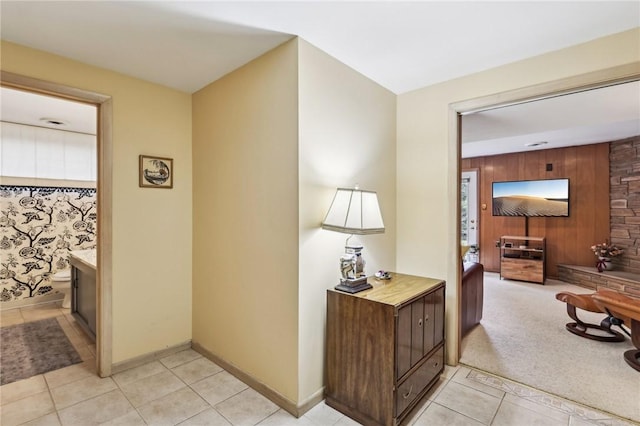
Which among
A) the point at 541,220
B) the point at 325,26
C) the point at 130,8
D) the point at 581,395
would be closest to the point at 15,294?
the point at 130,8

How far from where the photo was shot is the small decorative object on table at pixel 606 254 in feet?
16.1

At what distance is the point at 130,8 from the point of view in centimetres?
170

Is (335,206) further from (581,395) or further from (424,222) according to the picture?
(581,395)

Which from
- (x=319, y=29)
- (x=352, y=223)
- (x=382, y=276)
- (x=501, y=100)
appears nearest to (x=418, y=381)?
(x=382, y=276)

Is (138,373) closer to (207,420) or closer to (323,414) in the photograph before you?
(207,420)

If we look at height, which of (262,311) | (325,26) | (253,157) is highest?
(325,26)

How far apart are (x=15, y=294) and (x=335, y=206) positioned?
4.65 meters

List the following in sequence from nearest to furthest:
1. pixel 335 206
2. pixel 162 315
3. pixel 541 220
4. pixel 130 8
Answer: pixel 130 8 → pixel 335 206 → pixel 162 315 → pixel 541 220

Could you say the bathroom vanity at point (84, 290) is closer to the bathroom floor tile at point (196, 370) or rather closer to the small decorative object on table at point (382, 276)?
the bathroom floor tile at point (196, 370)

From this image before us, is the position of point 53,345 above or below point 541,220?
below

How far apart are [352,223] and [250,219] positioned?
807mm

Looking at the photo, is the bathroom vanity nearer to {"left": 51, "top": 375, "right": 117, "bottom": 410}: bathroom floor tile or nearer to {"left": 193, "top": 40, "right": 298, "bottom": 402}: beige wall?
{"left": 51, "top": 375, "right": 117, "bottom": 410}: bathroom floor tile

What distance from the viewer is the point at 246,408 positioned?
6.66 feet

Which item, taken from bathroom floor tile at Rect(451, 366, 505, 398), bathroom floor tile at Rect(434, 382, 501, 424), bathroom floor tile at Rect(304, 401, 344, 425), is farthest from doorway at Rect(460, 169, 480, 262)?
bathroom floor tile at Rect(304, 401, 344, 425)
